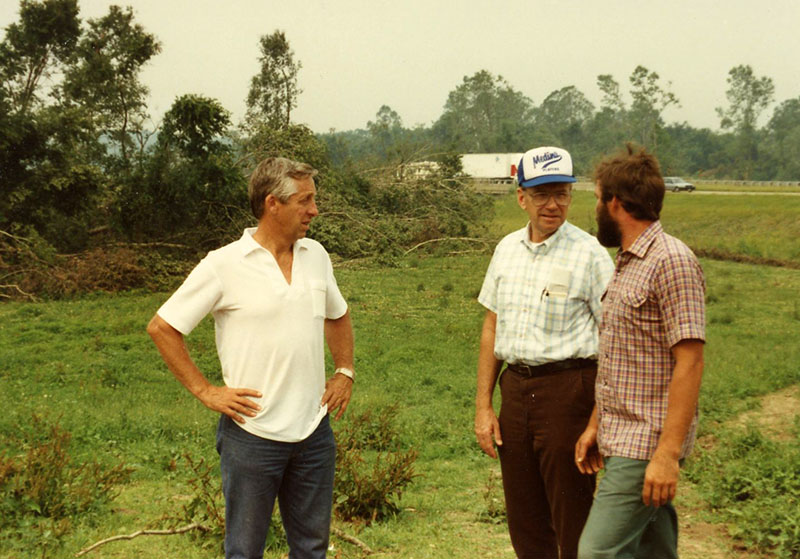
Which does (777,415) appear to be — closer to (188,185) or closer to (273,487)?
(273,487)

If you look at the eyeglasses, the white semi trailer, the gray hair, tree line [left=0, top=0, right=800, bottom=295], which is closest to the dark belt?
the eyeglasses

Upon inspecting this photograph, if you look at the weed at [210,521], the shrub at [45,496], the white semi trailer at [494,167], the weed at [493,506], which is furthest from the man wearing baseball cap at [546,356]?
the white semi trailer at [494,167]

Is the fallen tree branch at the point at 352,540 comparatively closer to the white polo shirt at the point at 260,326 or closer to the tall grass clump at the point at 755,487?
the white polo shirt at the point at 260,326

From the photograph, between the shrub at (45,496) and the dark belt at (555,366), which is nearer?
the dark belt at (555,366)

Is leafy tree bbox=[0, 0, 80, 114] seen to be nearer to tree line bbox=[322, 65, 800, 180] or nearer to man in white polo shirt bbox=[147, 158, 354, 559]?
man in white polo shirt bbox=[147, 158, 354, 559]

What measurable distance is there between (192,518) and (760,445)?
428 cm

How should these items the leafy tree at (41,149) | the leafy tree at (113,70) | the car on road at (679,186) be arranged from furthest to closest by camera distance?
the car on road at (679,186), the leafy tree at (113,70), the leafy tree at (41,149)

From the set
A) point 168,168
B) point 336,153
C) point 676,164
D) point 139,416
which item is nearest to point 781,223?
point 336,153

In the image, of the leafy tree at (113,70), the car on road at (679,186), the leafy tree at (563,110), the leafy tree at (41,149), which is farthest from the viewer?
the leafy tree at (563,110)

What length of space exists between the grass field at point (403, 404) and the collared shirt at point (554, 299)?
1827 millimetres

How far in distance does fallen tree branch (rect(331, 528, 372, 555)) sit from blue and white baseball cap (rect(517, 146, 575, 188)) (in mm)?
2386

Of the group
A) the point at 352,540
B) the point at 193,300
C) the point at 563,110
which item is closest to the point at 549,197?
the point at 193,300

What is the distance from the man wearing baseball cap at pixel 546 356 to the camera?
3.16 m

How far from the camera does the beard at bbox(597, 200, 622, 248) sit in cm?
293
